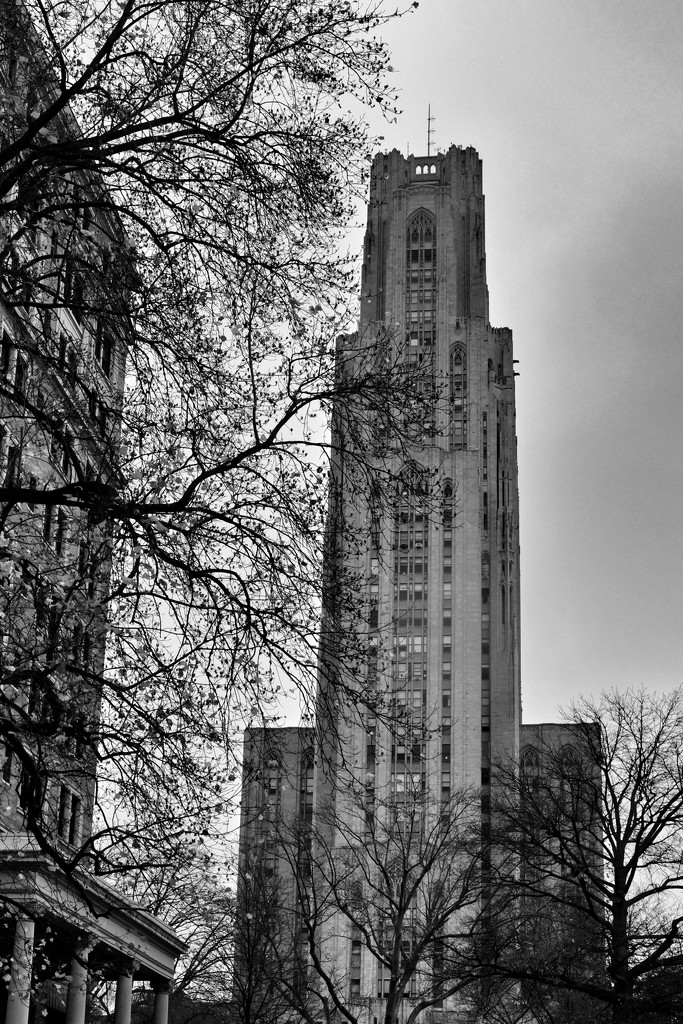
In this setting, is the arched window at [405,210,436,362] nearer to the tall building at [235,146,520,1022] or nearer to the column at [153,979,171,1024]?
the tall building at [235,146,520,1022]

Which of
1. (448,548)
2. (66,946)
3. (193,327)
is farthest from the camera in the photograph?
(448,548)

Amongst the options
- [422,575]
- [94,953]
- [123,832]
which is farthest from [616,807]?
[422,575]

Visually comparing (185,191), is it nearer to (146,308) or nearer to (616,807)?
(146,308)

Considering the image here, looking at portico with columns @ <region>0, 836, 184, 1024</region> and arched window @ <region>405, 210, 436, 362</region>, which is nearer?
portico with columns @ <region>0, 836, 184, 1024</region>

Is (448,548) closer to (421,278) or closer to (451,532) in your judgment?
(451,532)

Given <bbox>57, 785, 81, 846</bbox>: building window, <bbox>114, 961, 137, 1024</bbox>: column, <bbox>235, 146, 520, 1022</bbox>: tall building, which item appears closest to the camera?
<bbox>114, 961, 137, 1024</bbox>: column

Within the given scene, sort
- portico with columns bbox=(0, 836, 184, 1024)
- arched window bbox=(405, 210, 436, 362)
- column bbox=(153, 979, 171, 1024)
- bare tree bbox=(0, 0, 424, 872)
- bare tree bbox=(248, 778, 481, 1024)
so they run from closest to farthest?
bare tree bbox=(0, 0, 424, 872) < portico with columns bbox=(0, 836, 184, 1024) < bare tree bbox=(248, 778, 481, 1024) < column bbox=(153, 979, 171, 1024) < arched window bbox=(405, 210, 436, 362)

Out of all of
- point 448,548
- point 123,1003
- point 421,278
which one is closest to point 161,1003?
point 123,1003

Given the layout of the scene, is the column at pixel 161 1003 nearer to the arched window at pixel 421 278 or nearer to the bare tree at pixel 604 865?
the bare tree at pixel 604 865

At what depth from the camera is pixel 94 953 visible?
121ft

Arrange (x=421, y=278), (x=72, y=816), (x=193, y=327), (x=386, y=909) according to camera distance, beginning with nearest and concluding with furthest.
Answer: (x=193, y=327)
(x=72, y=816)
(x=386, y=909)
(x=421, y=278)

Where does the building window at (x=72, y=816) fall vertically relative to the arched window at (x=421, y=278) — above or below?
below

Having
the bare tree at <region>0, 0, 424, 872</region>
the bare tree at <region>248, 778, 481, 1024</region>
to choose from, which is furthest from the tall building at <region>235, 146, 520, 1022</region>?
the bare tree at <region>0, 0, 424, 872</region>

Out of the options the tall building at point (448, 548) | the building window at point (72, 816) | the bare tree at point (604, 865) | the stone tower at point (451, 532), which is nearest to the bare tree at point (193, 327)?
the bare tree at point (604, 865)
